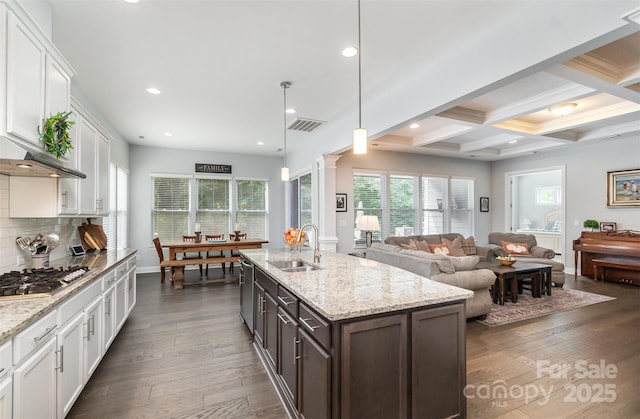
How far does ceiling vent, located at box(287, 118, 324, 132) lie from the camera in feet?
16.4

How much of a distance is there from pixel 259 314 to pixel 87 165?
2.35 meters

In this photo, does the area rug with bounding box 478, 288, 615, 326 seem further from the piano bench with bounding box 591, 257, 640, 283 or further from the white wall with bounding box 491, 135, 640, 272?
the white wall with bounding box 491, 135, 640, 272

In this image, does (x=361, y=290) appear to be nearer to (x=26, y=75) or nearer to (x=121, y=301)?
(x=26, y=75)

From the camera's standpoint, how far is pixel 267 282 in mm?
2566

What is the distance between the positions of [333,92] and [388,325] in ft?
10.5

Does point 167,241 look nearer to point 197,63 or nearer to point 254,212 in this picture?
point 254,212

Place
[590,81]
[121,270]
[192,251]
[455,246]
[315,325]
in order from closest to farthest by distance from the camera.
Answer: [315,325], [590,81], [121,270], [192,251], [455,246]

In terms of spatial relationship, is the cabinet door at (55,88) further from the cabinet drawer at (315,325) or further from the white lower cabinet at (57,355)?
the cabinet drawer at (315,325)

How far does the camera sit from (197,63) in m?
3.18

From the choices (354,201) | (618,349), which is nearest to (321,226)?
(354,201)

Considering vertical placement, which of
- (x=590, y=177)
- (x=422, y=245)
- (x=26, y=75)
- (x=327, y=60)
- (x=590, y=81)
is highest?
(x=327, y=60)

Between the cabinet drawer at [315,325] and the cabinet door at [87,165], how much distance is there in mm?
2632

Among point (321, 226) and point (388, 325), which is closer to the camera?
point (388, 325)

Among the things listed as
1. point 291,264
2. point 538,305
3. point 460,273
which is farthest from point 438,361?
point 538,305
